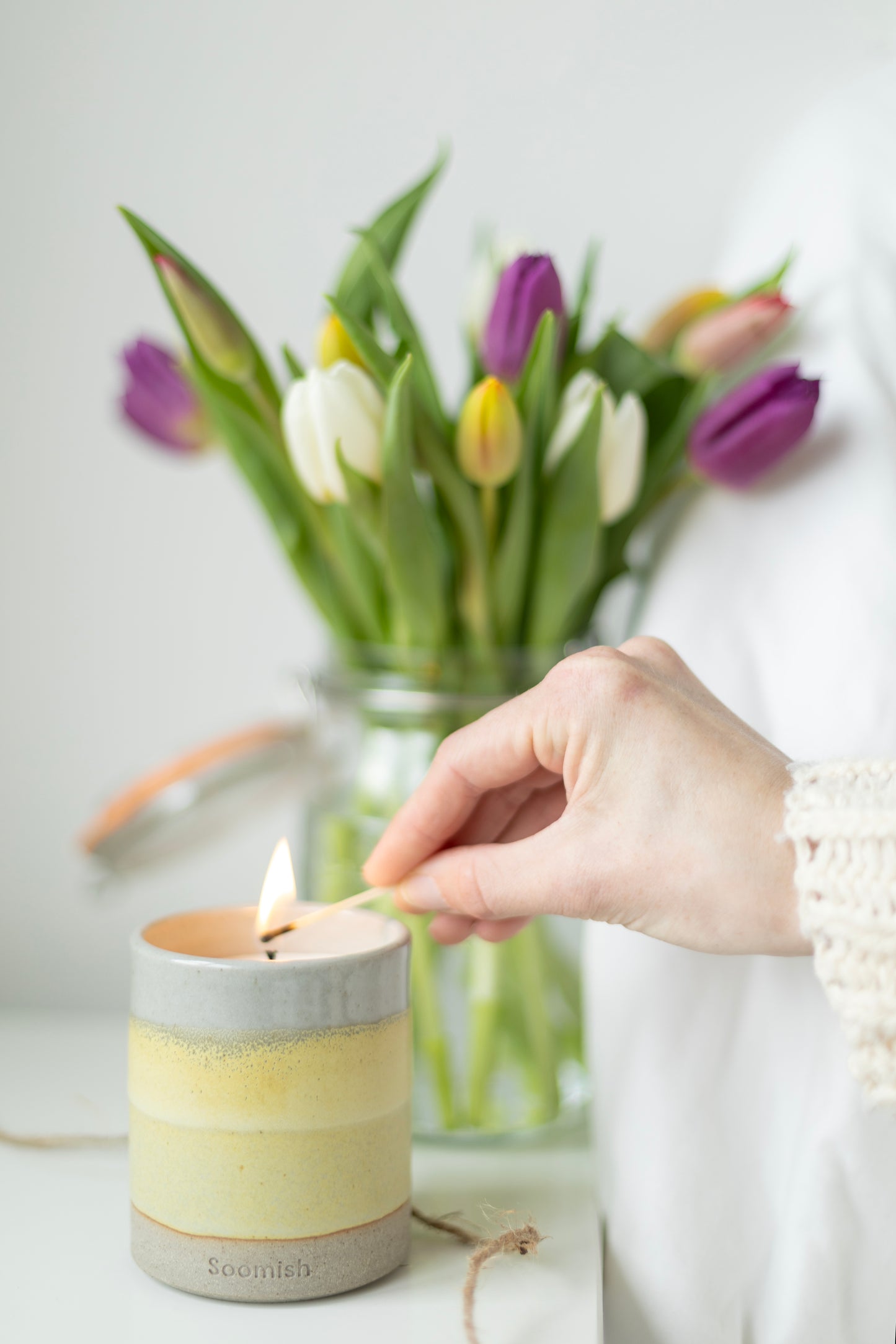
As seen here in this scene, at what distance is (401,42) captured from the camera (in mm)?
952

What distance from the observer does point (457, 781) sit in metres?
0.60

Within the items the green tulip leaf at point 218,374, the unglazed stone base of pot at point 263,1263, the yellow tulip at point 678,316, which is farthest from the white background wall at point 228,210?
the unglazed stone base of pot at point 263,1263

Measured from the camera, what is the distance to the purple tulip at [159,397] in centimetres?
75

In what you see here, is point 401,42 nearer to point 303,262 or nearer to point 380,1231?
point 303,262

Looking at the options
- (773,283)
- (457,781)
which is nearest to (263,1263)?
(457,781)

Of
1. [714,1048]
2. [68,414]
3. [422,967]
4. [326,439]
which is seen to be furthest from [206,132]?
[714,1048]

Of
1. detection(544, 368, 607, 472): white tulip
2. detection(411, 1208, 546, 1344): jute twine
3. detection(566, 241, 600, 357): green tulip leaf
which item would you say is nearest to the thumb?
detection(411, 1208, 546, 1344): jute twine

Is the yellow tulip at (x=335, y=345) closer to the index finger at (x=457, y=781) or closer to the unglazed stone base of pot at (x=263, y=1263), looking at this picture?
the index finger at (x=457, y=781)

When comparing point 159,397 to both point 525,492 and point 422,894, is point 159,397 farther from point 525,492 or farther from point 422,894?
point 422,894

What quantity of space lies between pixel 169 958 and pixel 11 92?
2.50 ft

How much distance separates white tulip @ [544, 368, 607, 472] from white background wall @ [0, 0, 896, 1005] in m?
0.29

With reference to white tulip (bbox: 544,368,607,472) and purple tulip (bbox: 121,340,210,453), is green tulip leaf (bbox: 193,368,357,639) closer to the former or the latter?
purple tulip (bbox: 121,340,210,453)

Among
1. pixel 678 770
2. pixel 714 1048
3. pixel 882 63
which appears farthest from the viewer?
pixel 882 63

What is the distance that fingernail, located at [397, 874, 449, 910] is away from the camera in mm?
606
